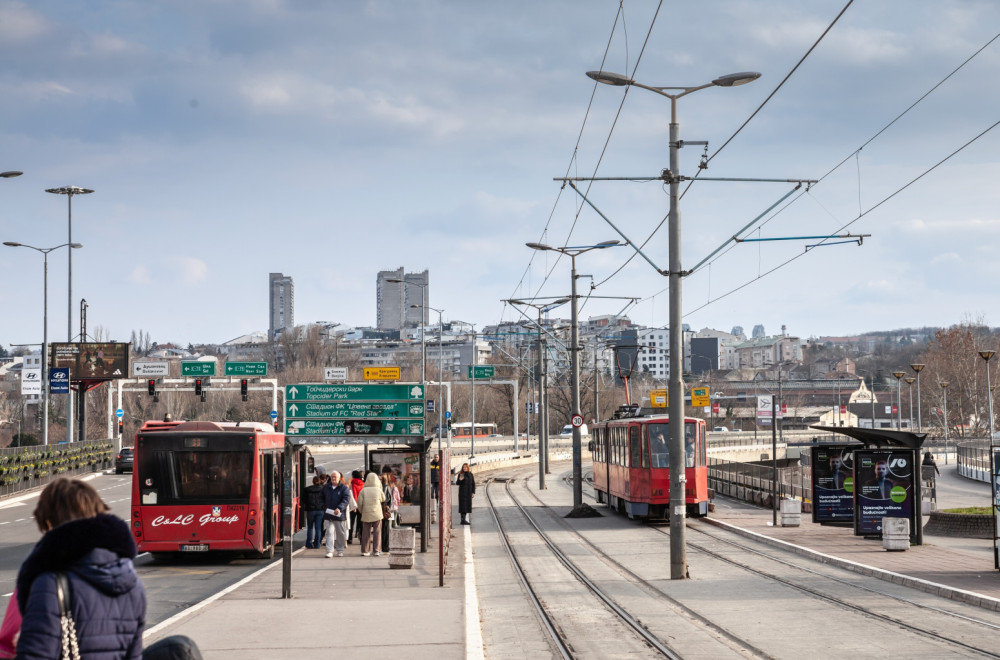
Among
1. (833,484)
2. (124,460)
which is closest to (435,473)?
(833,484)

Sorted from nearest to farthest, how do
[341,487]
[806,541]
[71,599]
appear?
[71,599] → [341,487] → [806,541]

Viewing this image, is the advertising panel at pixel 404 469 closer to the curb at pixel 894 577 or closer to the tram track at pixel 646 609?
the tram track at pixel 646 609

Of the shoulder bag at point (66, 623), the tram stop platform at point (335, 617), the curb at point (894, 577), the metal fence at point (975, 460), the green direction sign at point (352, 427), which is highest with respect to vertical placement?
the green direction sign at point (352, 427)

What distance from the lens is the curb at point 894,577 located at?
14664 millimetres

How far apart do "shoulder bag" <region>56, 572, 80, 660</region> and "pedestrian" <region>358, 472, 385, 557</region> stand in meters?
16.1

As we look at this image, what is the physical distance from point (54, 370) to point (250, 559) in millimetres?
28437

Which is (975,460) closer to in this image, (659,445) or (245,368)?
(659,445)

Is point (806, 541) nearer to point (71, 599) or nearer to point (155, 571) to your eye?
point (155, 571)

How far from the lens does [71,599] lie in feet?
15.6

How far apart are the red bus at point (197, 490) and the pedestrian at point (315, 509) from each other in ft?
4.50

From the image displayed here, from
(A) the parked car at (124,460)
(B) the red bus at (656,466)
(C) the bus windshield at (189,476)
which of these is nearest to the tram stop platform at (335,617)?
(C) the bus windshield at (189,476)

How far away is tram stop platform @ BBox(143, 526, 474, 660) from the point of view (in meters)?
10.9

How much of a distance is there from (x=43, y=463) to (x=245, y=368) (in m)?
21.7

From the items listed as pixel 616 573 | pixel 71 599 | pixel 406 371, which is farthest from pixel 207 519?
pixel 406 371
